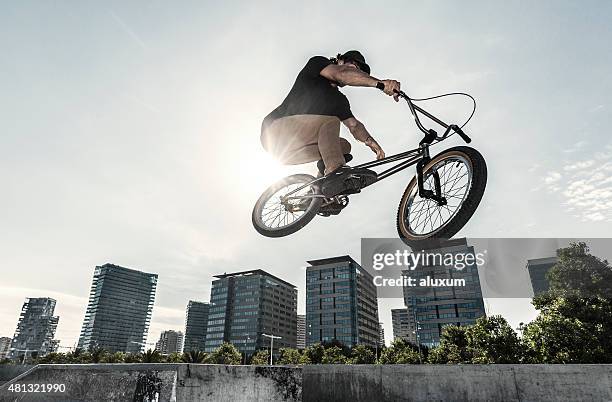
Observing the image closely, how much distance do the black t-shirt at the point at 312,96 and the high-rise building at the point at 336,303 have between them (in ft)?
464

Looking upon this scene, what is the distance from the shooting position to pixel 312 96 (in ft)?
17.9

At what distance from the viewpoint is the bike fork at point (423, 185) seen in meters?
5.23

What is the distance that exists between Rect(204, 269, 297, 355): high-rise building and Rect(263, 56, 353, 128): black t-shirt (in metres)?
167

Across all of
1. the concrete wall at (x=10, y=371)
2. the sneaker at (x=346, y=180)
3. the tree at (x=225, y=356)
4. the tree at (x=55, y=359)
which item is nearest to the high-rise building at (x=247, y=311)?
the tree at (x=225, y=356)

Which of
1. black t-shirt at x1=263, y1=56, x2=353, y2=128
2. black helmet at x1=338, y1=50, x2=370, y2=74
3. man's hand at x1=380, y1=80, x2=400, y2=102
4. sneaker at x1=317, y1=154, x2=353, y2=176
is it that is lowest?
sneaker at x1=317, y1=154, x2=353, y2=176

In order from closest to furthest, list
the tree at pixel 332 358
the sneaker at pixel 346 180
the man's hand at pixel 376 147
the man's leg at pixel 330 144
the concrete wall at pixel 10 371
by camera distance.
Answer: the sneaker at pixel 346 180 < the man's leg at pixel 330 144 < the man's hand at pixel 376 147 < the concrete wall at pixel 10 371 < the tree at pixel 332 358

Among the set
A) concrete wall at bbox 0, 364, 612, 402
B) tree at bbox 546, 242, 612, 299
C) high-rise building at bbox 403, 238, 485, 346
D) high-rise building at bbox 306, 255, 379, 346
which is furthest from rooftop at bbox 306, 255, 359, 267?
concrete wall at bbox 0, 364, 612, 402

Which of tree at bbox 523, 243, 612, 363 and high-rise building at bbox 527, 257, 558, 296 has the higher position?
high-rise building at bbox 527, 257, 558, 296

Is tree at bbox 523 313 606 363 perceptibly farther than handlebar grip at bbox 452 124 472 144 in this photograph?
Yes

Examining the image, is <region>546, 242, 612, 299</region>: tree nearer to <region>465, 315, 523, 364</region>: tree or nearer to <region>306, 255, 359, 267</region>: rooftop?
<region>465, 315, 523, 364</region>: tree

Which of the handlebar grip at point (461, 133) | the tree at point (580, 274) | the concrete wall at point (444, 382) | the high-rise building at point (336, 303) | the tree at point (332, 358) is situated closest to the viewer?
the handlebar grip at point (461, 133)

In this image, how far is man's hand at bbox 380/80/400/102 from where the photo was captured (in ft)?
15.8

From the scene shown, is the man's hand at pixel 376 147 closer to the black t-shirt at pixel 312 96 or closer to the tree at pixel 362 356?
the black t-shirt at pixel 312 96

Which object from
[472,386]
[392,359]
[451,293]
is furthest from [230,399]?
[451,293]
